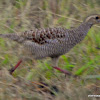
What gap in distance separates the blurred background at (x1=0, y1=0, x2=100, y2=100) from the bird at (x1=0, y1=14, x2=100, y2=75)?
0.24 metres

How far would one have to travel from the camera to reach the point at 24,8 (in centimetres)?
688

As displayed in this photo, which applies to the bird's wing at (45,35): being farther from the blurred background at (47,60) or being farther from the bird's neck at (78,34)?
the blurred background at (47,60)

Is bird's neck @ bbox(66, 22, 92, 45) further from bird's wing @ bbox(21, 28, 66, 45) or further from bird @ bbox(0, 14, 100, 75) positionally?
bird's wing @ bbox(21, 28, 66, 45)

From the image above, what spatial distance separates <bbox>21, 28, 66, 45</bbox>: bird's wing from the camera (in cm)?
469

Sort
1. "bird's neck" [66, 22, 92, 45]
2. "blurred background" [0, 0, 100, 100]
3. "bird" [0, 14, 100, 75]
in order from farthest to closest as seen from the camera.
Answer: "bird's neck" [66, 22, 92, 45], "bird" [0, 14, 100, 75], "blurred background" [0, 0, 100, 100]

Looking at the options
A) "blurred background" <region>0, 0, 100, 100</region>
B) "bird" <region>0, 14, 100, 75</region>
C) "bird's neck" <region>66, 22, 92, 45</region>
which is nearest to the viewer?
"blurred background" <region>0, 0, 100, 100</region>

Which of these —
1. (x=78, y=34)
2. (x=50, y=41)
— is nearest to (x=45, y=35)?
(x=50, y=41)

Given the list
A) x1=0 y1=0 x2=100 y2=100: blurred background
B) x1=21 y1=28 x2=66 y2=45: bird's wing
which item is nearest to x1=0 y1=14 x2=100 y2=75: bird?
x1=21 y1=28 x2=66 y2=45: bird's wing

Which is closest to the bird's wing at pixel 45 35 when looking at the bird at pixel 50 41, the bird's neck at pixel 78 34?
the bird at pixel 50 41

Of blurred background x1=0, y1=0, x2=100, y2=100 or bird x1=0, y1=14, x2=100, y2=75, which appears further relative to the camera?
bird x1=0, y1=14, x2=100, y2=75

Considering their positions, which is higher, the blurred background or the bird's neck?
the bird's neck

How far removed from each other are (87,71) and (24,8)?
2724 mm

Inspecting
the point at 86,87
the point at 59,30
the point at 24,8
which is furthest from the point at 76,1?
the point at 86,87

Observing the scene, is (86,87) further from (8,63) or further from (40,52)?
(8,63)
